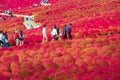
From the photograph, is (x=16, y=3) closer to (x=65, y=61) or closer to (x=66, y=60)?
(x=66, y=60)

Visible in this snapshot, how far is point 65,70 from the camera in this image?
2117cm

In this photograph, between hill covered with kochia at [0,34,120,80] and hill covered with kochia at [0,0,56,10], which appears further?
hill covered with kochia at [0,0,56,10]

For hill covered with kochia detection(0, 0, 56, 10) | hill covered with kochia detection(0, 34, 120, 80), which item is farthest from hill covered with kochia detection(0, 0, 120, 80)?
hill covered with kochia detection(0, 0, 56, 10)

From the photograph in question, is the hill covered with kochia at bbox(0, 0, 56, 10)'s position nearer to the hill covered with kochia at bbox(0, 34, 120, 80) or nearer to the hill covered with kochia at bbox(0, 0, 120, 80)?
the hill covered with kochia at bbox(0, 0, 120, 80)

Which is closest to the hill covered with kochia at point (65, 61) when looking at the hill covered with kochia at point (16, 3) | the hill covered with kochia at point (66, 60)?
the hill covered with kochia at point (66, 60)

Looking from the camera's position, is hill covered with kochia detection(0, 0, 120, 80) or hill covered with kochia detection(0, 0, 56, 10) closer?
hill covered with kochia detection(0, 0, 120, 80)

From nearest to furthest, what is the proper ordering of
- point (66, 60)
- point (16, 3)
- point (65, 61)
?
point (65, 61) → point (66, 60) → point (16, 3)

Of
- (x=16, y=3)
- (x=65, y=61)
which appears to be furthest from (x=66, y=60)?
(x=16, y=3)

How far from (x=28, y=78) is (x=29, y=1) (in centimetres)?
7338

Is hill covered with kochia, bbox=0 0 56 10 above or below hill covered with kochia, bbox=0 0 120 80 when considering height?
above

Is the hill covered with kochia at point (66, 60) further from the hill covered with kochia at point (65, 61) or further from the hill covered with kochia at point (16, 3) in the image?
the hill covered with kochia at point (16, 3)

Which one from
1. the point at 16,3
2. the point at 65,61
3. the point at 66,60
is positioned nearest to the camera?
the point at 65,61

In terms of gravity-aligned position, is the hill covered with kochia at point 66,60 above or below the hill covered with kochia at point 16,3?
below

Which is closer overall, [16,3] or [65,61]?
[65,61]
